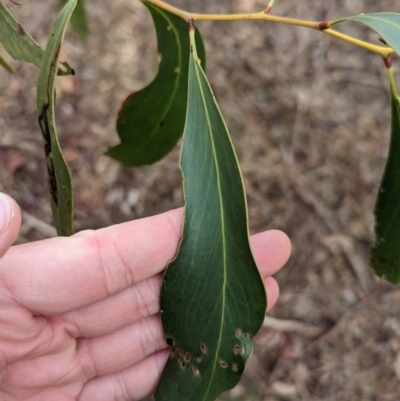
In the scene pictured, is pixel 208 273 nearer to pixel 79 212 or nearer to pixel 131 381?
pixel 131 381

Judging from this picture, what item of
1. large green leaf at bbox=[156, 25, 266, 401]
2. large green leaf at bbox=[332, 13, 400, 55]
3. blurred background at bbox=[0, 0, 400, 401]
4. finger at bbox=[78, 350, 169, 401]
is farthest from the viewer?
blurred background at bbox=[0, 0, 400, 401]

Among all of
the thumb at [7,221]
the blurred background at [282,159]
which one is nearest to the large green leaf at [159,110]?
the thumb at [7,221]

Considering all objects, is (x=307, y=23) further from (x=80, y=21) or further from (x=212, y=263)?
(x=80, y=21)

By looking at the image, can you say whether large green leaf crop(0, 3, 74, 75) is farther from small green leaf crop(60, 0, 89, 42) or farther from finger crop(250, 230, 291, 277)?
finger crop(250, 230, 291, 277)

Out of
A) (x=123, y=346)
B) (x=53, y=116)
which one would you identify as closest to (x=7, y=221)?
(x=53, y=116)

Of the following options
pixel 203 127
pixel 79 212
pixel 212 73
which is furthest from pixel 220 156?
pixel 212 73

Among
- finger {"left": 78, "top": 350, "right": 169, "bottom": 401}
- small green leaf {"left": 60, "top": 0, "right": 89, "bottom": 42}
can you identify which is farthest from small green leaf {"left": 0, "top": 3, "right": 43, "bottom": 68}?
finger {"left": 78, "top": 350, "right": 169, "bottom": 401}
